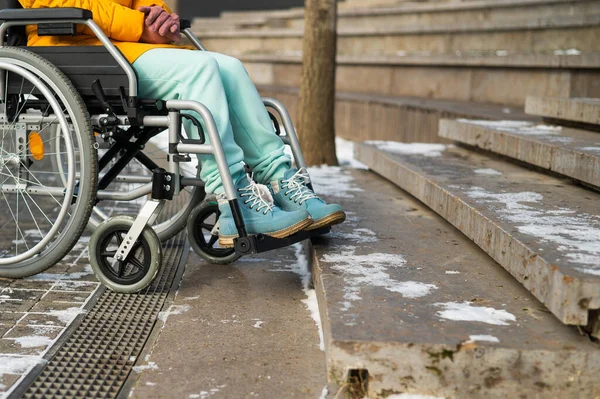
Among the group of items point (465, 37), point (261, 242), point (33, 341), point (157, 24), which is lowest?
point (33, 341)

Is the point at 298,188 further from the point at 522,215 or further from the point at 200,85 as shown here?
the point at 522,215

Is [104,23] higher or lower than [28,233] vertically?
higher

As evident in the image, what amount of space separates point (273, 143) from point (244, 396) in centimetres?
112

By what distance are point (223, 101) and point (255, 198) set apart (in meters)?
0.34

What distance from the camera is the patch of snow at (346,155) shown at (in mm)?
6228

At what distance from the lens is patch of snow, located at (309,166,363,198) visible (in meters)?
3.98

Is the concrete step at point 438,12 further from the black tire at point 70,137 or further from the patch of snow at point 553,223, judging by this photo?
the black tire at point 70,137

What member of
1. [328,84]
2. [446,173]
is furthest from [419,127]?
[446,173]

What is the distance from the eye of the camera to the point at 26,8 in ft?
8.80

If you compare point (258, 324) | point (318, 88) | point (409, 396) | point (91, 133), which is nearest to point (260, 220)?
point (258, 324)

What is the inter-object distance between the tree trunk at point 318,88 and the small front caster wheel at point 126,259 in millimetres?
3150

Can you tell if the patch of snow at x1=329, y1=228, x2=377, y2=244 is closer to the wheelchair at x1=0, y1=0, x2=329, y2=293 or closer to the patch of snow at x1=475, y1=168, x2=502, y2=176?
the wheelchair at x1=0, y1=0, x2=329, y2=293

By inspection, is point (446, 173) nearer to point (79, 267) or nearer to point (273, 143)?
point (273, 143)

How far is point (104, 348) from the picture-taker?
2248 millimetres
